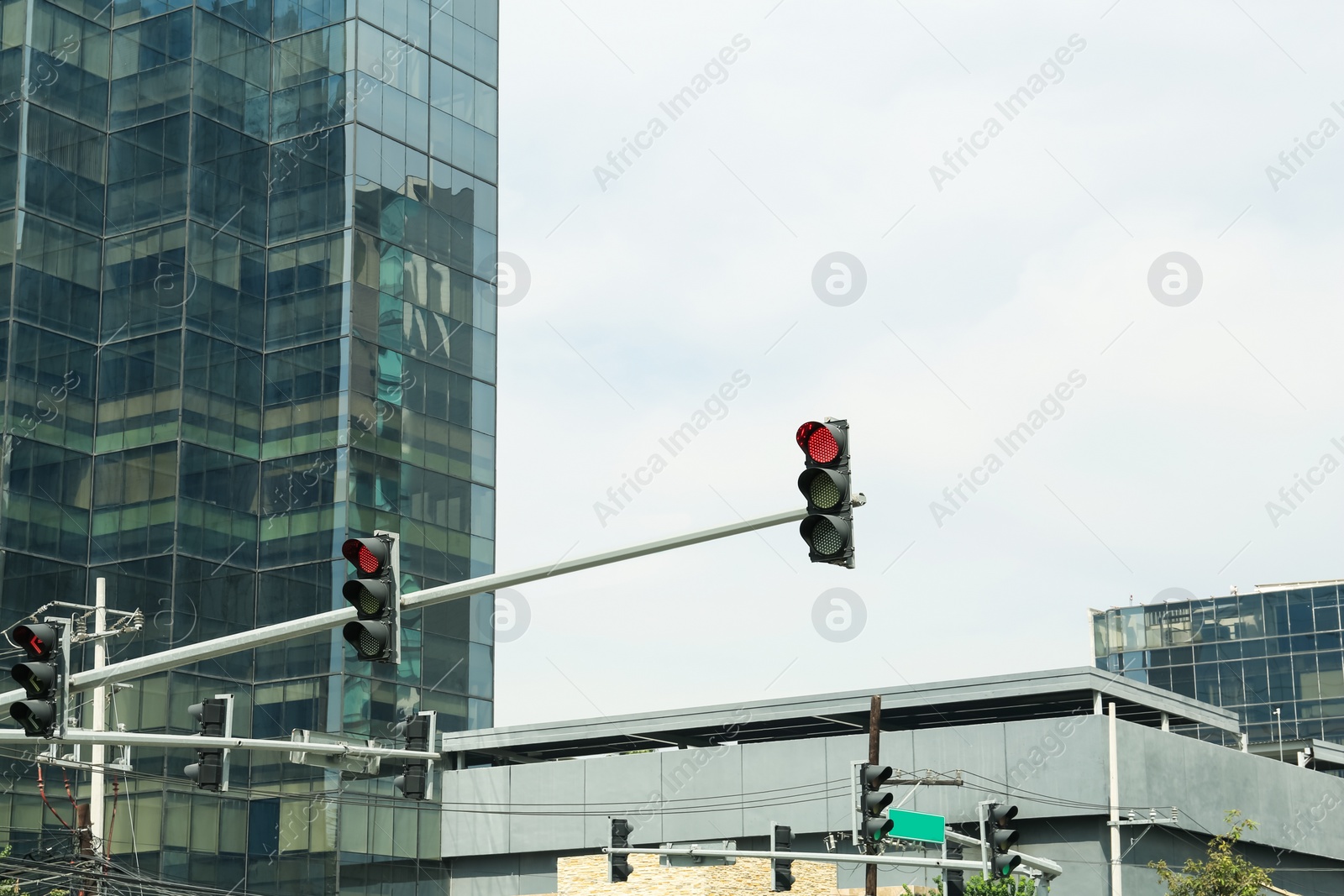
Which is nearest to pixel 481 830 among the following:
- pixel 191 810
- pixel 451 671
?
pixel 451 671

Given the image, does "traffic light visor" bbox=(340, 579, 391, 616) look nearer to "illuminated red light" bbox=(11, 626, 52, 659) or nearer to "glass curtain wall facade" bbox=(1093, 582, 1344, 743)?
"illuminated red light" bbox=(11, 626, 52, 659)

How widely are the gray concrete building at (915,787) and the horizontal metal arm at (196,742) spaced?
22.4 meters

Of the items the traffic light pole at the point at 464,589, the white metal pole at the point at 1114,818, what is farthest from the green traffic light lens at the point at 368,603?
the white metal pole at the point at 1114,818

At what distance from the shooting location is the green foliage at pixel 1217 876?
153ft

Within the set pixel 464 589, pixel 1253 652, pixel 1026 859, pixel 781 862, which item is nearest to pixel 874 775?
pixel 781 862

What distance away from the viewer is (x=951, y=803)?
5059 centimetres

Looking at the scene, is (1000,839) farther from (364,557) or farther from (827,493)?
(364,557)

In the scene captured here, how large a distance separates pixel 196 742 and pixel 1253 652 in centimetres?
10766

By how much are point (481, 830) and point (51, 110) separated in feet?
94.6

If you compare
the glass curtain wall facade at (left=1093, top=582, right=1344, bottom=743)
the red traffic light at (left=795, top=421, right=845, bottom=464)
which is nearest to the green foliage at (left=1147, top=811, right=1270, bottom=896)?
the red traffic light at (left=795, top=421, right=845, bottom=464)

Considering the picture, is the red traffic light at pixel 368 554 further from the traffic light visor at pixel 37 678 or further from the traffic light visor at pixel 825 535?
the traffic light visor at pixel 37 678

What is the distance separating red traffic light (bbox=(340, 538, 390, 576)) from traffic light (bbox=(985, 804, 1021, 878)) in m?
16.9

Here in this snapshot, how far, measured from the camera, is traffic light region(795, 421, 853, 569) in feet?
41.3

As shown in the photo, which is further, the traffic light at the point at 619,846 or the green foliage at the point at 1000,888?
the green foliage at the point at 1000,888
